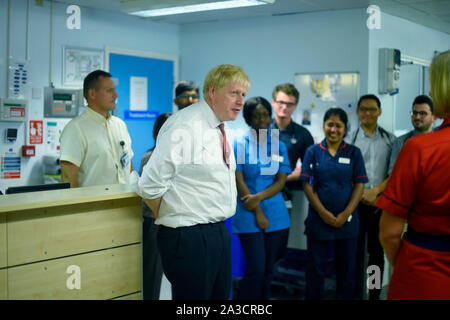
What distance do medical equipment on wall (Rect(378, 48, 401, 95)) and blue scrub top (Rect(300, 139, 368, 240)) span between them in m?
1.87

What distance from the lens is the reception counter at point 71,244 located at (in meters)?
2.13

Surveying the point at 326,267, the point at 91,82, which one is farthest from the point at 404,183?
the point at 91,82

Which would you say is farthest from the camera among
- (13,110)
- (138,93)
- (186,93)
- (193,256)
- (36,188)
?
(138,93)

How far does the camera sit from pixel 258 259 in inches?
123

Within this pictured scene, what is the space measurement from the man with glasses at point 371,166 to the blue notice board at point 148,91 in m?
2.72

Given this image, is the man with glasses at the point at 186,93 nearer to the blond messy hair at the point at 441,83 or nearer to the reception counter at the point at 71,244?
the reception counter at the point at 71,244

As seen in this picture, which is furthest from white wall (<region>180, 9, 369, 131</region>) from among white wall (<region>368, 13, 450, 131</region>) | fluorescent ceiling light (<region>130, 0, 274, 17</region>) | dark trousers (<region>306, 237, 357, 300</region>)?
dark trousers (<region>306, 237, 357, 300</region>)

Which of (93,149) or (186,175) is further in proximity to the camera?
(93,149)

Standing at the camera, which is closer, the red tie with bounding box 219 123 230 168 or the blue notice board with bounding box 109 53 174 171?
the red tie with bounding box 219 123 230 168

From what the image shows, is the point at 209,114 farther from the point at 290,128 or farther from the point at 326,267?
the point at 290,128

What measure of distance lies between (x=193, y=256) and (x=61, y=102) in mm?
3330

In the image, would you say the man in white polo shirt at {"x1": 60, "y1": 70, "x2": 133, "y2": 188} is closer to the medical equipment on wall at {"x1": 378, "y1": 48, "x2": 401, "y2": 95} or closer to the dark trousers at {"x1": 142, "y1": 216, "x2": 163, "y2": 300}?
the dark trousers at {"x1": 142, "y1": 216, "x2": 163, "y2": 300}

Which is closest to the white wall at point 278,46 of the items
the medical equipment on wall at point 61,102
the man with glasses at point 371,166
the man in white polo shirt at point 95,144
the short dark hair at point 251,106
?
the man with glasses at point 371,166

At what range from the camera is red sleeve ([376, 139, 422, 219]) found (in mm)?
1529
